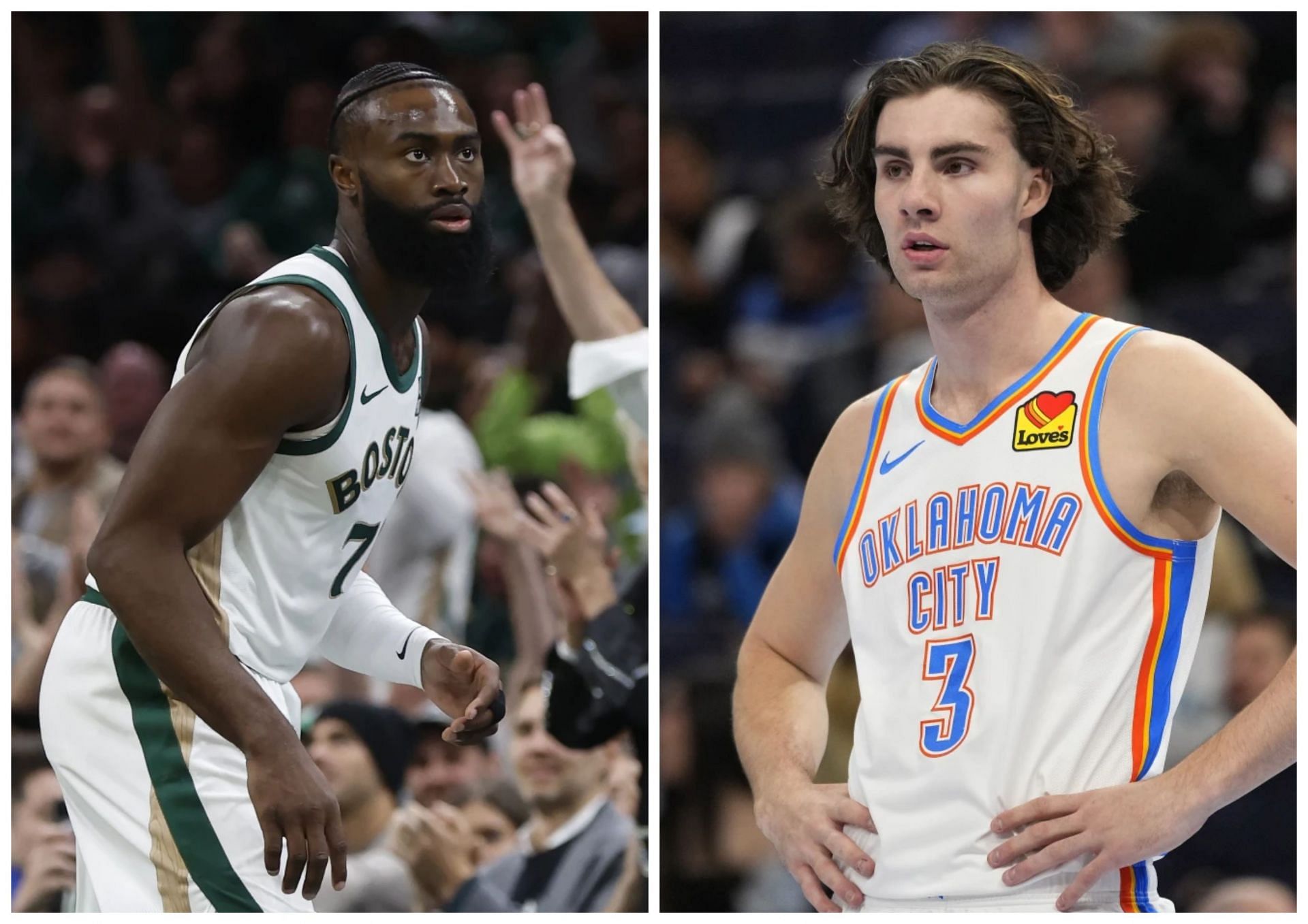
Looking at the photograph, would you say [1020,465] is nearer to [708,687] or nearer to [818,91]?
[708,687]

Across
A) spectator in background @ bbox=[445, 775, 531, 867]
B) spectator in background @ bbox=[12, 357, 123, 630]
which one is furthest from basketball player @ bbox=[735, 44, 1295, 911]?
spectator in background @ bbox=[12, 357, 123, 630]

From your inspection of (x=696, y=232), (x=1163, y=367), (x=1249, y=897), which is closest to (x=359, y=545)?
(x=1163, y=367)

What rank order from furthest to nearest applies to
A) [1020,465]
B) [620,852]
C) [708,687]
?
[708,687]
[620,852]
[1020,465]

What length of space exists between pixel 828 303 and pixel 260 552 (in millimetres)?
2875

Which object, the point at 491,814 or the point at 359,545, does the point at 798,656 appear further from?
the point at 491,814

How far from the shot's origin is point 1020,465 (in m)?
2.46

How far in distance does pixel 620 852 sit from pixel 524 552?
0.74m

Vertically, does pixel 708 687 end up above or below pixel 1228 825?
above

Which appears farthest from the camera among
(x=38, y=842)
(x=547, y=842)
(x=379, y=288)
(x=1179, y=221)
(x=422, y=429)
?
(x=1179, y=221)

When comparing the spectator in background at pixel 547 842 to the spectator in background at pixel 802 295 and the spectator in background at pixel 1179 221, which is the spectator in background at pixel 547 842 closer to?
the spectator in background at pixel 802 295

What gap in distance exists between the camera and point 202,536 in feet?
8.00

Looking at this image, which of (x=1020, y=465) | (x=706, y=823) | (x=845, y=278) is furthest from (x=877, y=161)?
(x=845, y=278)

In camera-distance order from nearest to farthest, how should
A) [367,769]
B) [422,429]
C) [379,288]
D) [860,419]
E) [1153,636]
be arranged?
[1153,636] → [379,288] → [860,419] → [367,769] → [422,429]

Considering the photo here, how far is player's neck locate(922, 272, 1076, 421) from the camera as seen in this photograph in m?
2.53
